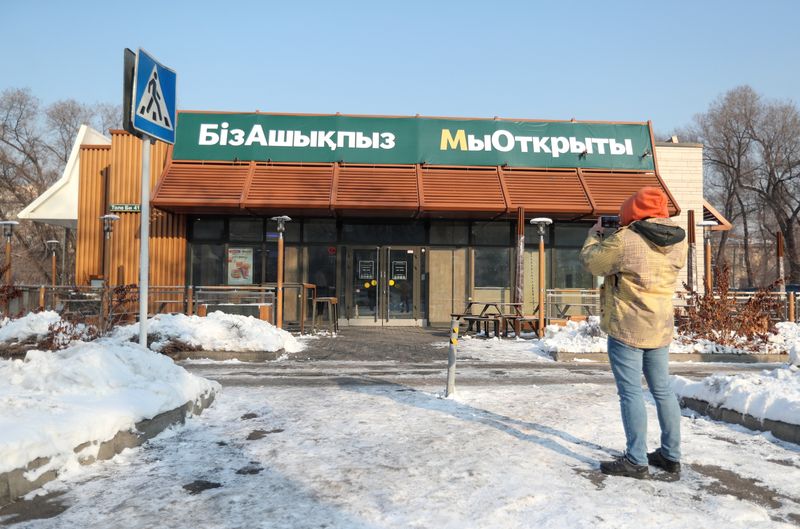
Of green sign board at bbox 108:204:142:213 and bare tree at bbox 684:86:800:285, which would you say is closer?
green sign board at bbox 108:204:142:213

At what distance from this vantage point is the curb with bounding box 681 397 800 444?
5.02 m

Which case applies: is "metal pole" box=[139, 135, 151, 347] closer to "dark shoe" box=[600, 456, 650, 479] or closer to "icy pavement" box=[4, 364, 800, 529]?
"icy pavement" box=[4, 364, 800, 529]

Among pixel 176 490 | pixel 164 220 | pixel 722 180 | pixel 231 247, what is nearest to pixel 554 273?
pixel 231 247

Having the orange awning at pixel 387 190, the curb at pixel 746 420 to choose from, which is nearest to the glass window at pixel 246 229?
the orange awning at pixel 387 190

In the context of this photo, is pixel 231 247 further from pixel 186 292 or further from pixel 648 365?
pixel 648 365

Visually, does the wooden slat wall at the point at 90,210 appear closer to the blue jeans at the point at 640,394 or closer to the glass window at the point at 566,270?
the glass window at the point at 566,270

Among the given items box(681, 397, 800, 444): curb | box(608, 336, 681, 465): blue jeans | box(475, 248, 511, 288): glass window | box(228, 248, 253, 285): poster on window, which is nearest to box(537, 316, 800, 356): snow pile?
box(681, 397, 800, 444): curb

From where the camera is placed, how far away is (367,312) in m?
18.7

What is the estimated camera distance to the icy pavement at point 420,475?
333 cm

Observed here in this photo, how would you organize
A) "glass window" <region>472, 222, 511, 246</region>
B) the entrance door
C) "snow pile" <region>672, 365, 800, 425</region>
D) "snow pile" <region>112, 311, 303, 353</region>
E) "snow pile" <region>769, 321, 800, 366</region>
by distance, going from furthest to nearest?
"glass window" <region>472, 222, 511, 246</region> → the entrance door → "snow pile" <region>769, 321, 800, 366</region> → "snow pile" <region>112, 311, 303, 353</region> → "snow pile" <region>672, 365, 800, 425</region>

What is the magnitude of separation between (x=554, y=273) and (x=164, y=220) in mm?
12339

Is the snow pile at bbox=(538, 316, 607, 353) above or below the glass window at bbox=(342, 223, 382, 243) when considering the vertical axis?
below

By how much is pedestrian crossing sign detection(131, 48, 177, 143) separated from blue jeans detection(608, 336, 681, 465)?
5.07 m

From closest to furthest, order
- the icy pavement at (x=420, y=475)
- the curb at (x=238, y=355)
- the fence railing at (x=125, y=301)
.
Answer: the icy pavement at (x=420, y=475) < the curb at (x=238, y=355) < the fence railing at (x=125, y=301)
